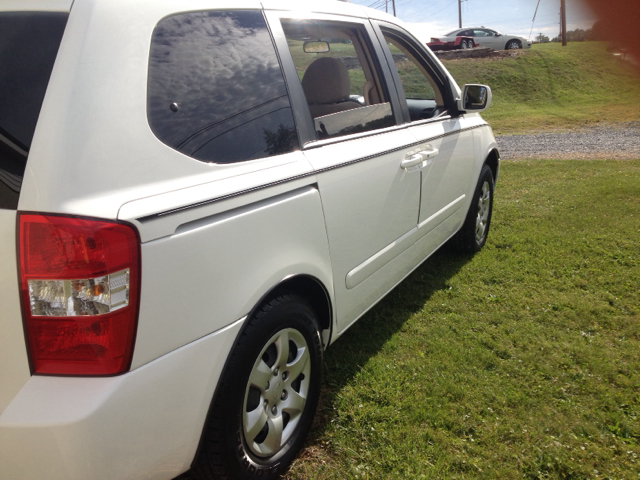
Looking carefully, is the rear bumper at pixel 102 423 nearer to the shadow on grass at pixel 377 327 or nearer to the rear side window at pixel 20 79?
the rear side window at pixel 20 79

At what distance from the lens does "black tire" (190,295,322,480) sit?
6.03ft

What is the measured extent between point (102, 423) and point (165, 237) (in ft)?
1.77

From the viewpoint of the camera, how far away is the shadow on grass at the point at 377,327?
2.79 meters

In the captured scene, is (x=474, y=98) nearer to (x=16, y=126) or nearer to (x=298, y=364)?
(x=298, y=364)

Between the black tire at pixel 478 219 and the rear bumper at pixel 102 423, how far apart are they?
130 inches

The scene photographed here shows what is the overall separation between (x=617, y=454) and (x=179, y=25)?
8.38ft

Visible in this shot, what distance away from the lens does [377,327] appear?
3498 millimetres

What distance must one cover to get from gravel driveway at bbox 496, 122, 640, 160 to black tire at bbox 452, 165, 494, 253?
6.25 metres

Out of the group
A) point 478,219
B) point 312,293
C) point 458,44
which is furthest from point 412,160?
point 458,44

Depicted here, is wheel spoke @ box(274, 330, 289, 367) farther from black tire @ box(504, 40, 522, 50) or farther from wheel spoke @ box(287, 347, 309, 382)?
black tire @ box(504, 40, 522, 50)

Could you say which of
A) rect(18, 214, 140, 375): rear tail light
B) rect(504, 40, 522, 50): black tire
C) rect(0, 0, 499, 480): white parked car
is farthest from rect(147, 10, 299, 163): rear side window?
rect(504, 40, 522, 50): black tire

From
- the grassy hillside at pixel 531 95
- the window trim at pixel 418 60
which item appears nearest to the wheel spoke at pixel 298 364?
the window trim at pixel 418 60

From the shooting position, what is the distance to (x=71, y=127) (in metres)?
1.45

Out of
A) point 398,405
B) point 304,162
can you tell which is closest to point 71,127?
point 304,162
